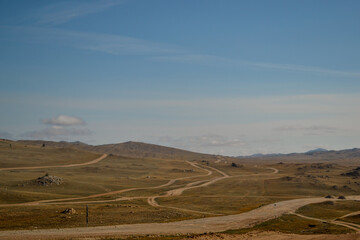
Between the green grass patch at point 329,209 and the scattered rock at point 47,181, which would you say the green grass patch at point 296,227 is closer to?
the green grass patch at point 329,209

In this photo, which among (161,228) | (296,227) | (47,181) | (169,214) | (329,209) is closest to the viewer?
(161,228)

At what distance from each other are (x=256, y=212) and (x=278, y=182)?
3252 inches

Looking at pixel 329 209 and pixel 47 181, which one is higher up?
pixel 47 181

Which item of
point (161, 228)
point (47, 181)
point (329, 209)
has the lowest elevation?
point (329, 209)

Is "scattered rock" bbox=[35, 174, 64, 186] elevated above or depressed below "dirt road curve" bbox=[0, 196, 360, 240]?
above

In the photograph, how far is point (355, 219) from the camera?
224ft

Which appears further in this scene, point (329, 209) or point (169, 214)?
point (329, 209)

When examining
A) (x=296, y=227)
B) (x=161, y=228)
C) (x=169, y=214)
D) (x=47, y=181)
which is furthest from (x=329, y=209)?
(x=47, y=181)

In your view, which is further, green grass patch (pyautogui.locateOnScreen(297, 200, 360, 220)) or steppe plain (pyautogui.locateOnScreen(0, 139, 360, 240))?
green grass patch (pyautogui.locateOnScreen(297, 200, 360, 220))

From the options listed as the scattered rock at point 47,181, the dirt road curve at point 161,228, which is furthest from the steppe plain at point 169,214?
the scattered rock at point 47,181

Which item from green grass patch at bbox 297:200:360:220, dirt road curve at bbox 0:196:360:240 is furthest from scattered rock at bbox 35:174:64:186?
green grass patch at bbox 297:200:360:220

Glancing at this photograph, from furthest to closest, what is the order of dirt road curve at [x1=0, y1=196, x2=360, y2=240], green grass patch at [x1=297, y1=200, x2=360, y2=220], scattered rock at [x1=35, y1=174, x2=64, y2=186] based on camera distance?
scattered rock at [x1=35, y1=174, x2=64, y2=186] < green grass patch at [x1=297, y1=200, x2=360, y2=220] < dirt road curve at [x1=0, y1=196, x2=360, y2=240]

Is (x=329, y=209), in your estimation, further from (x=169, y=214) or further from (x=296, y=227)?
(x=169, y=214)

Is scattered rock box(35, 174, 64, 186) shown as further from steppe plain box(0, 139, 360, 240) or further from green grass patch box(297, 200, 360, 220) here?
green grass patch box(297, 200, 360, 220)
